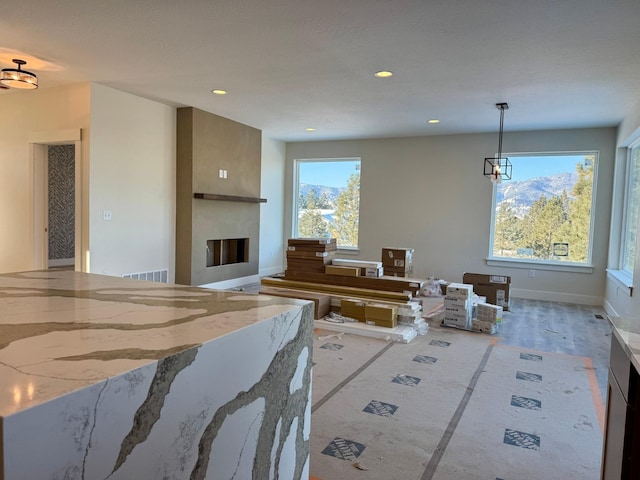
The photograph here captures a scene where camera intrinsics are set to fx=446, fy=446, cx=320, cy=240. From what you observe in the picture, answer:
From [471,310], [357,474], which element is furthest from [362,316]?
[357,474]

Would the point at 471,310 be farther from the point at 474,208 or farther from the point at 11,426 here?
the point at 11,426

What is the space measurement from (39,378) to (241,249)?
690cm

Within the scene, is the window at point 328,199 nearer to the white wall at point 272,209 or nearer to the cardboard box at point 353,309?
the white wall at point 272,209

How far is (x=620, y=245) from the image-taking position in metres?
6.23

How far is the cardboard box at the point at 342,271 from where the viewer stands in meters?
5.40

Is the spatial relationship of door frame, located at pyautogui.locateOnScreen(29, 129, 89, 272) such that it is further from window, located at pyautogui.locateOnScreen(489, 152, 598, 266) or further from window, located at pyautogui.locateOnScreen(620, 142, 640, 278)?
window, located at pyautogui.locateOnScreen(620, 142, 640, 278)

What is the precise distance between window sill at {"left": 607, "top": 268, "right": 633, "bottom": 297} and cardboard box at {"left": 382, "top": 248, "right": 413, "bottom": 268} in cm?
250

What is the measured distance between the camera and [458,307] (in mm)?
4992

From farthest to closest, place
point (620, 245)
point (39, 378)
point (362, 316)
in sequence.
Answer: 1. point (620, 245)
2. point (362, 316)
3. point (39, 378)

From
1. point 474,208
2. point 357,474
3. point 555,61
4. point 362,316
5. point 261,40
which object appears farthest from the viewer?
point 474,208

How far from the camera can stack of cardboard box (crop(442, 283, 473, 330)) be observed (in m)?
4.96

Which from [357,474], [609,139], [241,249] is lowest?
[357,474]

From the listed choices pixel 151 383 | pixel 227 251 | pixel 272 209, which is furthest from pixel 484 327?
pixel 272 209

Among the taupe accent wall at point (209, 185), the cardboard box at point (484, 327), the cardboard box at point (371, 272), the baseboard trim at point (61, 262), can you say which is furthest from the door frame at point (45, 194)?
the cardboard box at point (484, 327)
